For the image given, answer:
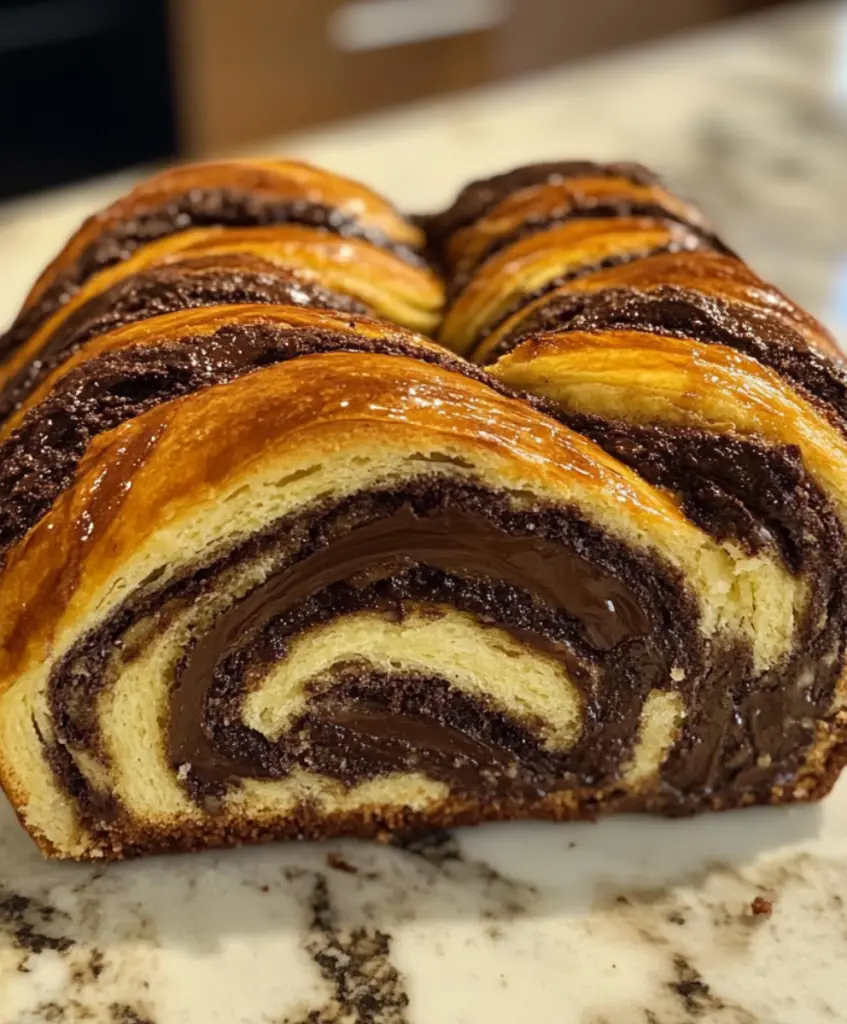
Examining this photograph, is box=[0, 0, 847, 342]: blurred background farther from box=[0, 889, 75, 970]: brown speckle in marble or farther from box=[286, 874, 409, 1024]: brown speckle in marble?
box=[286, 874, 409, 1024]: brown speckle in marble

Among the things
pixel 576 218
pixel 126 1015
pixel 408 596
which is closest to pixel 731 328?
pixel 576 218

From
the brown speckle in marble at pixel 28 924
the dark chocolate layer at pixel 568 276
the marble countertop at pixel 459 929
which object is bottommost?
the brown speckle in marble at pixel 28 924

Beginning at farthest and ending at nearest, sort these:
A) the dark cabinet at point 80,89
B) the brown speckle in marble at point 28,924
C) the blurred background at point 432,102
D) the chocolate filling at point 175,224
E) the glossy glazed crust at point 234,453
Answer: the dark cabinet at point 80,89 → the blurred background at point 432,102 → the chocolate filling at point 175,224 → the brown speckle in marble at point 28,924 → the glossy glazed crust at point 234,453

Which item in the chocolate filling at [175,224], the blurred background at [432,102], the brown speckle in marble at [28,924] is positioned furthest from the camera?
the blurred background at [432,102]

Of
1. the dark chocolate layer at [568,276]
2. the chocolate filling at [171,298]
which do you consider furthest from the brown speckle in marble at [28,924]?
the dark chocolate layer at [568,276]

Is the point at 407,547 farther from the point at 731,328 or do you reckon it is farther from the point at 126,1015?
the point at 126,1015

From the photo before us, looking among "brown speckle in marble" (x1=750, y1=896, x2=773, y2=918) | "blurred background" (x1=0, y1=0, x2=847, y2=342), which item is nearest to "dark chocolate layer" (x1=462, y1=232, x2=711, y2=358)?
"brown speckle in marble" (x1=750, y1=896, x2=773, y2=918)

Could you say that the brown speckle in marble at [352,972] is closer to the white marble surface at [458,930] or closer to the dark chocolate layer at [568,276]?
the white marble surface at [458,930]

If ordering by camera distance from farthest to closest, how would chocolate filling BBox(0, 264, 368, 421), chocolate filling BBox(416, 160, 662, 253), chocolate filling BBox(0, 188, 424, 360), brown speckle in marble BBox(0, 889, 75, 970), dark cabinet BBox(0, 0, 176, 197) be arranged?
dark cabinet BBox(0, 0, 176, 197) < chocolate filling BBox(416, 160, 662, 253) < chocolate filling BBox(0, 188, 424, 360) < chocolate filling BBox(0, 264, 368, 421) < brown speckle in marble BBox(0, 889, 75, 970)
